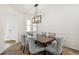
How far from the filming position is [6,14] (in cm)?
174

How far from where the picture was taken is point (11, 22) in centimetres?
175

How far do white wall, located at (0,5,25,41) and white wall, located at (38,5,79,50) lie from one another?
1.17 feet

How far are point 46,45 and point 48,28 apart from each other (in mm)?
318

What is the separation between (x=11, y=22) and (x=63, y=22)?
95 centimetres

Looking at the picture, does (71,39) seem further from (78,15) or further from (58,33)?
(78,15)

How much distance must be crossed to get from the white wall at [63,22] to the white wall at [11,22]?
0.36 metres

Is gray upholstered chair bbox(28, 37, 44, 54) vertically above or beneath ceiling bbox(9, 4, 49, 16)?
beneath

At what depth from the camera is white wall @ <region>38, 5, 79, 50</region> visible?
1766mm

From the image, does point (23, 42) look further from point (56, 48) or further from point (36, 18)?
point (56, 48)

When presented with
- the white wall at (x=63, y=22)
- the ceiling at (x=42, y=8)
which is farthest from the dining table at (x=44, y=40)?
the ceiling at (x=42, y=8)

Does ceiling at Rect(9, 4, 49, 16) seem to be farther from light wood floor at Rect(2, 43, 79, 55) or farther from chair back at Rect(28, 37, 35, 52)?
light wood floor at Rect(2, 43, 79, 55)

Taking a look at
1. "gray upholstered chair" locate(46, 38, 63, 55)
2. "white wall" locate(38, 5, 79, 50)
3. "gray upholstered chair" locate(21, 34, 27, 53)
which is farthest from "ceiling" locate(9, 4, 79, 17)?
"gray upholstered chair" locate(46, 38, 63, 55)

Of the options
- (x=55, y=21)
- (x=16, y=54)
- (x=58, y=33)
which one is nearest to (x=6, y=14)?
(x=16, y=54)

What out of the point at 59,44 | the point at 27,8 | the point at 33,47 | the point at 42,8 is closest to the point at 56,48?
the point at 59,44
